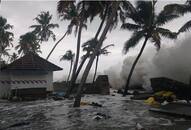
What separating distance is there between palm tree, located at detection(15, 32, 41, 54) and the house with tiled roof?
20.6 meters

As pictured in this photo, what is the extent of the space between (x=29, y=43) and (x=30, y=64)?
23.4 meters

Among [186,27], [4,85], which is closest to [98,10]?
[186,27]

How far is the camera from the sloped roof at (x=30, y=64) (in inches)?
1102

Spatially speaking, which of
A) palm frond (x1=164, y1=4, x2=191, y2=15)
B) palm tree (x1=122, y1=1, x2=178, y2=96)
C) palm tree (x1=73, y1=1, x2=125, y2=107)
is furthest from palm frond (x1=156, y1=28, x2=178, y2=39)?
palm tree (x1=73, y1=1, x2=125, y2=107)

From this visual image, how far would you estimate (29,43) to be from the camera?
51688 millimetres

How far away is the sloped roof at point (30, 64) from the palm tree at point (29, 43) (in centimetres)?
2007

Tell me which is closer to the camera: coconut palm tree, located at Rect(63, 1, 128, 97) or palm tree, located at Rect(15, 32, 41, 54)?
coconut palm tree, located at Rect(63, 1, 128, 97)

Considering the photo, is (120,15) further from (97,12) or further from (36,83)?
(36,83)

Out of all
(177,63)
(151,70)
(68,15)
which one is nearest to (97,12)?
(68,15)

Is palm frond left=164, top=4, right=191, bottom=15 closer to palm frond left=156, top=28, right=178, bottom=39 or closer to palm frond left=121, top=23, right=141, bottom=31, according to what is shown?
palm frond left=156, top=28, right=178, bottom=39

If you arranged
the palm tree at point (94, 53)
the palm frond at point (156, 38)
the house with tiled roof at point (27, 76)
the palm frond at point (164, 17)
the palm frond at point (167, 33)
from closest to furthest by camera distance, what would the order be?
the palm tree at point (94, 53)
the house with tiled roof at point (27, 76)
the palm frond at point (164, 17)
the palm frond at point (167, 33)
the palm frond at point (156, 38)

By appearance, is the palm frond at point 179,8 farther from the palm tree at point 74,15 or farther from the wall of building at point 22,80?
the wall of building at point 22,80

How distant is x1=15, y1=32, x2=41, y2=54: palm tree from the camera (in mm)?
50325

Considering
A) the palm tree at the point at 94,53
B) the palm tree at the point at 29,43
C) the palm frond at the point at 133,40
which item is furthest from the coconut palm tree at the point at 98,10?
the palm tree at the point at 29,43
